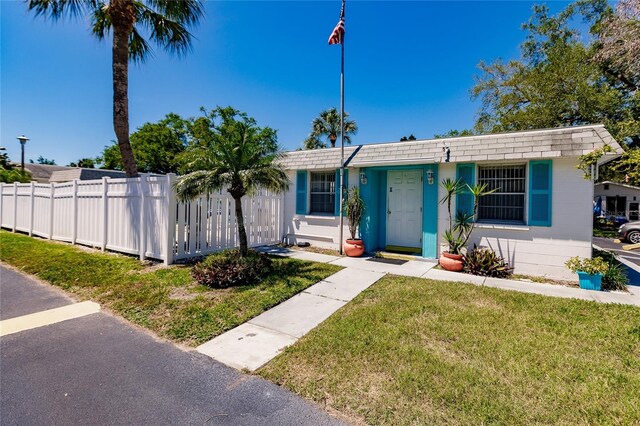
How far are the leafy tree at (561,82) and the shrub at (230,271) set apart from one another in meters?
16.9

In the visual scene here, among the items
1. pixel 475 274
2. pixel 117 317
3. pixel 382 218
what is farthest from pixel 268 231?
pixel 475 274

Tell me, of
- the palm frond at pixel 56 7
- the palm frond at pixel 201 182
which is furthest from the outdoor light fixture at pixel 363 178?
the palm frond at pixel 56 7

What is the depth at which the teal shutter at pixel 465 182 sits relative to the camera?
24.5 feet

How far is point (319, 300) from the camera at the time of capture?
16.9 ft

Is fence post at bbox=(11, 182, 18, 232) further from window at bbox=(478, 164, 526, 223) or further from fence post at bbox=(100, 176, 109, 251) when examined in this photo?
window at bbox=(478, 164, 526, 223)

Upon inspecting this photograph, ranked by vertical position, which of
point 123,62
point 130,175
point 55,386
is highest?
point 123,62

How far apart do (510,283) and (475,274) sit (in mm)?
817

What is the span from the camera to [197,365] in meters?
3.18

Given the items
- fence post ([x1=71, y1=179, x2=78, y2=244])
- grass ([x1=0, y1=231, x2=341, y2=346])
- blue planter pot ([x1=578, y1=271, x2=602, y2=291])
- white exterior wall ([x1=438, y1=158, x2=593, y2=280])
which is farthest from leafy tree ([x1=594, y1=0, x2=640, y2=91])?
fence post ([x1=71, y1=179, x2=78, y2=244])

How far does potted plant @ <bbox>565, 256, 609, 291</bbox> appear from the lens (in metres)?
5.70

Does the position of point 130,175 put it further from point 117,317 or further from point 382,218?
point 382,218

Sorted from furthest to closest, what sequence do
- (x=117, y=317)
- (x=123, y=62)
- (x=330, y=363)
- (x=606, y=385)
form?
(x=123, y=62)
(x=117, y=317)
(x=330, y=363)
(x=606, y=385)

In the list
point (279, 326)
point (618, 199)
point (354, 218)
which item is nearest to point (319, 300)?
point (279, 326)

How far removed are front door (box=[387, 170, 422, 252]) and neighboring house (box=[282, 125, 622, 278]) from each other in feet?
0.10
